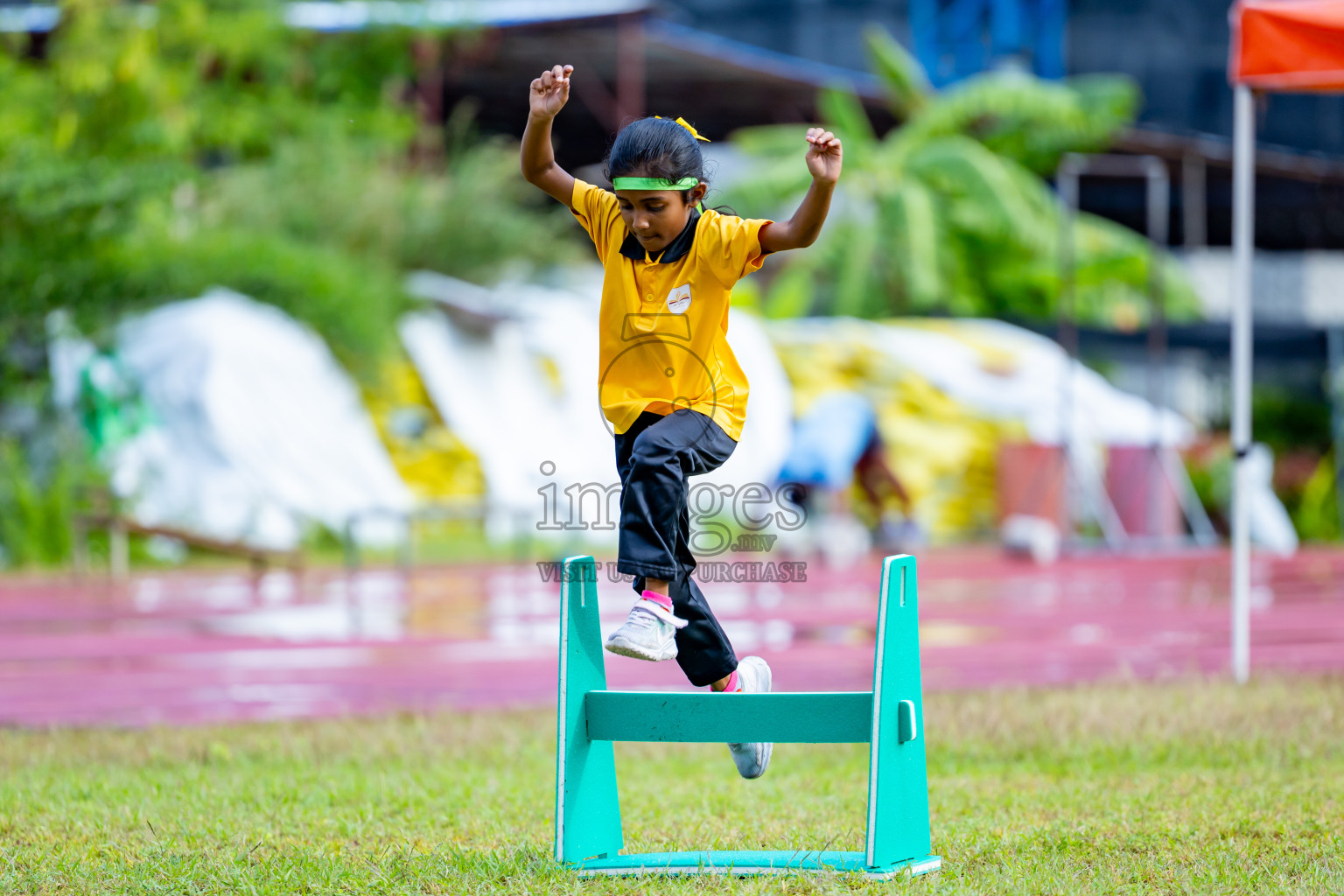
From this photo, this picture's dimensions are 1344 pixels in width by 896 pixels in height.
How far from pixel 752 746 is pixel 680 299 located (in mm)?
1224

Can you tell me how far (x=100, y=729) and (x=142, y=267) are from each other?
10147mm

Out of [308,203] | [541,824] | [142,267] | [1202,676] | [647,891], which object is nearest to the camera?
[647,891]

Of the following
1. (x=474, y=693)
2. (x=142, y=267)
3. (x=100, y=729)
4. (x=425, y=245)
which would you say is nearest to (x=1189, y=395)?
(x=425, y=245)

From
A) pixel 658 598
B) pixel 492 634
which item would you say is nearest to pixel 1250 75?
pixel 658 598

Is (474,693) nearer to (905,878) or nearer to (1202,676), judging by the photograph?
(1202,676)

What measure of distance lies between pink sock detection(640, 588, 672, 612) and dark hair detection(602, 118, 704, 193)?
1.04 metres

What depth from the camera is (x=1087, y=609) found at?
11938mm

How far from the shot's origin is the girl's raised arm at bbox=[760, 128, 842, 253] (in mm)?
3768

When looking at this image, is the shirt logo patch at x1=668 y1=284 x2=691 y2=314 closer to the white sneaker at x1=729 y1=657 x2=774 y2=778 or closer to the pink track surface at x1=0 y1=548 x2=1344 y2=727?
the white sneaker at x1=729 y1=657 x2=774 y2=778

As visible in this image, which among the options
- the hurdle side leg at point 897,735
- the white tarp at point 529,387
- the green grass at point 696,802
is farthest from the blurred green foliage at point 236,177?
the hurdle side leg at point 897,735

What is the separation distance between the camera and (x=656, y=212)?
3957 millimetres

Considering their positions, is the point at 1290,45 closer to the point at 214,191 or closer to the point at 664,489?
the point at 664,489

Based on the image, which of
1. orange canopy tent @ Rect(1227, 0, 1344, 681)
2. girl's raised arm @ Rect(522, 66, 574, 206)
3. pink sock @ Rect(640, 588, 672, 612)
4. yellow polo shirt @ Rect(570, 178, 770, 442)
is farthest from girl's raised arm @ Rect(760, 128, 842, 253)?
orange canopy tent @ Rect(1227, 0, 1344, 681)

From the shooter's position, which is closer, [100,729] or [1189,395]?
[100,729]
